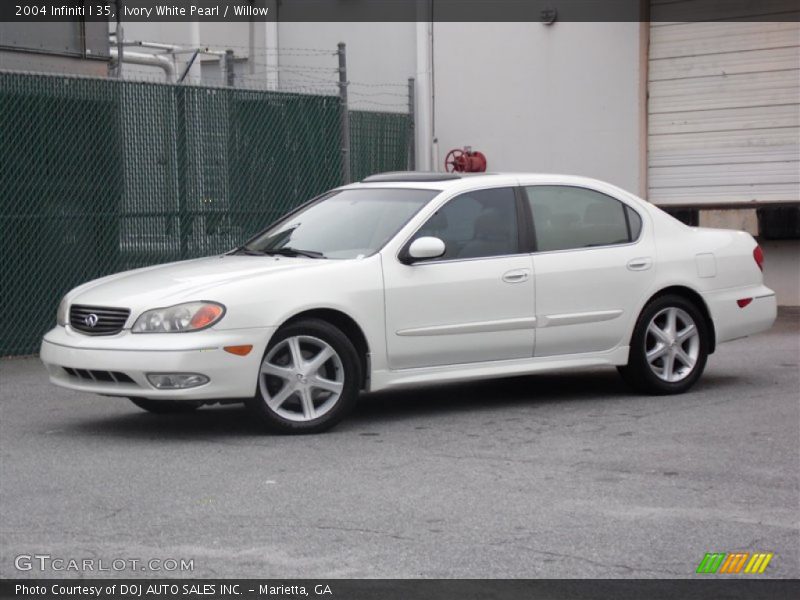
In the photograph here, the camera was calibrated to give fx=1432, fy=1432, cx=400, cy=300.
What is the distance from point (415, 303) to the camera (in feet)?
28.6

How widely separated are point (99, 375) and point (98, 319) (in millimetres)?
334

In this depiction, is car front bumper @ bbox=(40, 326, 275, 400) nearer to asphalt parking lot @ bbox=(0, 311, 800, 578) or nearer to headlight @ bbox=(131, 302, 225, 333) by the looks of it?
headlight @ bbox=(131, 302, 225, 333)

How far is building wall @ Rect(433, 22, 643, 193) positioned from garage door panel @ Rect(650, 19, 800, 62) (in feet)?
1.09

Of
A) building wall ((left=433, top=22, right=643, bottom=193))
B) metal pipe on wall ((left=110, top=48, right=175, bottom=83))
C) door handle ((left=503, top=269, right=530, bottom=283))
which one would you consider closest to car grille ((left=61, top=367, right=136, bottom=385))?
door handle ((left=503, top=269, right=530, bottom=283))

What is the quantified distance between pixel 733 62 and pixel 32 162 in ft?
26.1

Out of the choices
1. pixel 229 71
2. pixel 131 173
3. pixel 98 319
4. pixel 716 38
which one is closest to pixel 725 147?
pixel 716 38

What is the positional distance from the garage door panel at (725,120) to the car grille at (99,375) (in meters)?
9.75

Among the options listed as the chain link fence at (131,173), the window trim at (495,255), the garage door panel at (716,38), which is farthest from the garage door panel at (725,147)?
the window trim at (495,255)

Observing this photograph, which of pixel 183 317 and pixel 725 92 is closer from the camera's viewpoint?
pixel 183 317

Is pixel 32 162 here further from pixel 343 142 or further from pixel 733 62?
pixel 733 62

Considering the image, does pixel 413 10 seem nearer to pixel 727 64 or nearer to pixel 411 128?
pixel 411 128

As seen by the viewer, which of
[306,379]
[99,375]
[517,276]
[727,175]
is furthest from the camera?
[727,175]

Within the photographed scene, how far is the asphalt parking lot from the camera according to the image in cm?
561

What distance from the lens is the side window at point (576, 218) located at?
9.42 meters
